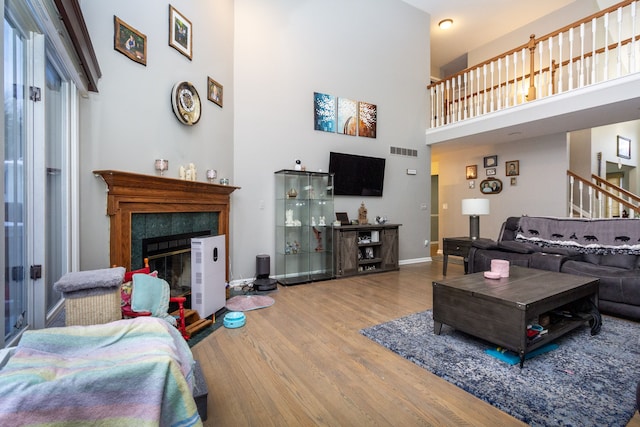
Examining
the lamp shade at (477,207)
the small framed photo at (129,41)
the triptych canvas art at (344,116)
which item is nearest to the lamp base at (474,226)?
the lamp shade at (477,207)

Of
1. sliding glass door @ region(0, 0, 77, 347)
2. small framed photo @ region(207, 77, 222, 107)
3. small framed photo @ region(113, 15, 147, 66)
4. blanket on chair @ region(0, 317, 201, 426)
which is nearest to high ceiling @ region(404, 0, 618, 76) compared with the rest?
small framed photo @ region(207, 77, 222, 107)

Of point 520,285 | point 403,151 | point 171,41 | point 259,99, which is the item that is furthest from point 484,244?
point 171,41

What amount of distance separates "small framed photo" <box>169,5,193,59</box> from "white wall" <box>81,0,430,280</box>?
0.08 m

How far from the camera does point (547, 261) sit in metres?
3.46

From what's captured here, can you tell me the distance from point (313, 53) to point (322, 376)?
4.76 m

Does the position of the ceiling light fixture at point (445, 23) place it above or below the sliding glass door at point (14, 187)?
above

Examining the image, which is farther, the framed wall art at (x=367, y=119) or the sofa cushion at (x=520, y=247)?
the framed wall art at (x=367, y=119)

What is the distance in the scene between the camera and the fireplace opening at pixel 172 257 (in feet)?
9.12

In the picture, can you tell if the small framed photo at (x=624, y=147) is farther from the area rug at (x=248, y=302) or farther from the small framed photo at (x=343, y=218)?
the area rug at (x=248, y=302)

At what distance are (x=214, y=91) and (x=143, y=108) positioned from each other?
3.80 feet

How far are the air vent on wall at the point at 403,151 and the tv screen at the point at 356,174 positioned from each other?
1.45 feet

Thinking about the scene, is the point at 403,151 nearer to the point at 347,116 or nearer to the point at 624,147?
the point at 347,116

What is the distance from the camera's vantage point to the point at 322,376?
1941 millimetres

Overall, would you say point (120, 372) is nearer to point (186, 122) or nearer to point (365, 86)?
point (186, 122)
